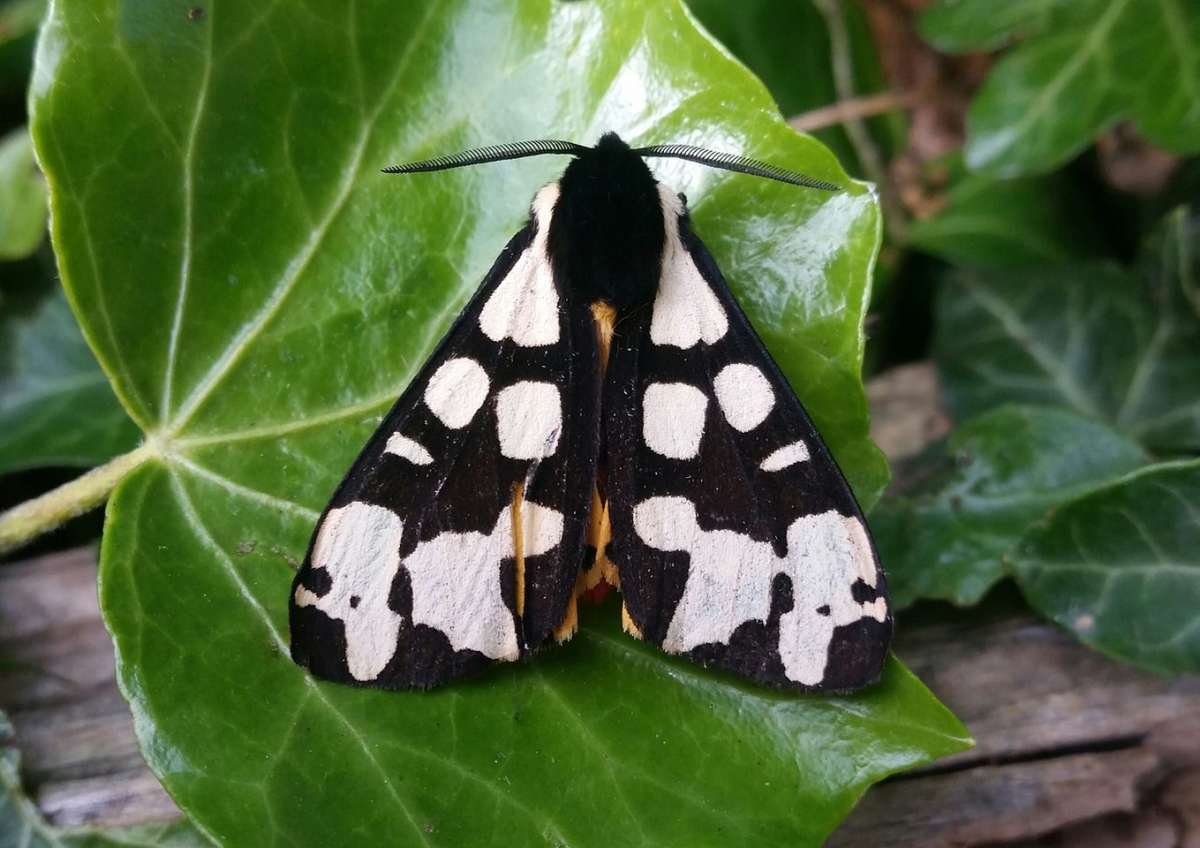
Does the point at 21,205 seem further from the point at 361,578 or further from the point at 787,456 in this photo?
the point at 787,456

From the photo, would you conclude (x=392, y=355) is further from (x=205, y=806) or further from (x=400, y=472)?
(x=205, y=806)

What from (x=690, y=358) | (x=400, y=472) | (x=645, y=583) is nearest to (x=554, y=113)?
(x=690, y=358)

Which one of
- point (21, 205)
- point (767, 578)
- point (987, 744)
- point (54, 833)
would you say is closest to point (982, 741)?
point (987, 744)

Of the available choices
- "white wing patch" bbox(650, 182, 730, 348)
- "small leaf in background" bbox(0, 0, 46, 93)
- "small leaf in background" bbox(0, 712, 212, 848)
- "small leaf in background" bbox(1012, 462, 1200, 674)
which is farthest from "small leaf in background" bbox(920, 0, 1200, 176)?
"small leaf in background" bbox(0, 0, 46, 93)

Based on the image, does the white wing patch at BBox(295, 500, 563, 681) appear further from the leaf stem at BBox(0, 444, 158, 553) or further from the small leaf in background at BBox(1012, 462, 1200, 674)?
the small leaf in background at BBox(1012, 462, 1200, 674)

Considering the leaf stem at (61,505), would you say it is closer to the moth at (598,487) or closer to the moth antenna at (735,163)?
the moth at (598,487)

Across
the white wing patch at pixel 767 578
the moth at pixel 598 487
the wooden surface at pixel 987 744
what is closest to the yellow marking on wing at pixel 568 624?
the moth at pixel 598 487
